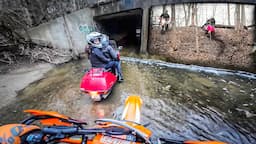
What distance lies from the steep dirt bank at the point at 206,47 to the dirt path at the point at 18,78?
4879mm

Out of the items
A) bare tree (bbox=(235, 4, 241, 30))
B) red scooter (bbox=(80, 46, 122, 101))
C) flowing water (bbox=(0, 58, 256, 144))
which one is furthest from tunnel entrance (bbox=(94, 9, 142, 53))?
red scooter (bbox=(80, 46, 122, 101))

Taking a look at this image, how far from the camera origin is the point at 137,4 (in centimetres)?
985

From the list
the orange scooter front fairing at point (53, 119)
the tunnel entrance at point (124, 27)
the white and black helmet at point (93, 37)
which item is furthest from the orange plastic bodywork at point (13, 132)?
the tunnel entrance at point (124, 27)

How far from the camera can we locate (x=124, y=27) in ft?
48.5

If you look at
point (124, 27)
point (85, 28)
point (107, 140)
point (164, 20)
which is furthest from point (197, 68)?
point (124, 27)

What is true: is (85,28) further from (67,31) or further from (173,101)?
(173,101)

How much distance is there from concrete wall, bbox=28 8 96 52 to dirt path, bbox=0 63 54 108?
1399mm

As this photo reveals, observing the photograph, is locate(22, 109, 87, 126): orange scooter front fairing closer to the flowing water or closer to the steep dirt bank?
the flowing water

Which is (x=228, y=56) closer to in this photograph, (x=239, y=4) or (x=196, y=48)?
(x=196, y=48)

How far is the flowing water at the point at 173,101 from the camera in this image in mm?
4680

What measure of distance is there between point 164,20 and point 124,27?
5.66 meters

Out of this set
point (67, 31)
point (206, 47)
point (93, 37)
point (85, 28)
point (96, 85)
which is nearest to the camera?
point (96, 85)

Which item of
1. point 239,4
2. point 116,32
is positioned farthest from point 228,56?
point 116,32

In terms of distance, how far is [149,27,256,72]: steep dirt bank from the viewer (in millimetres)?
7723
